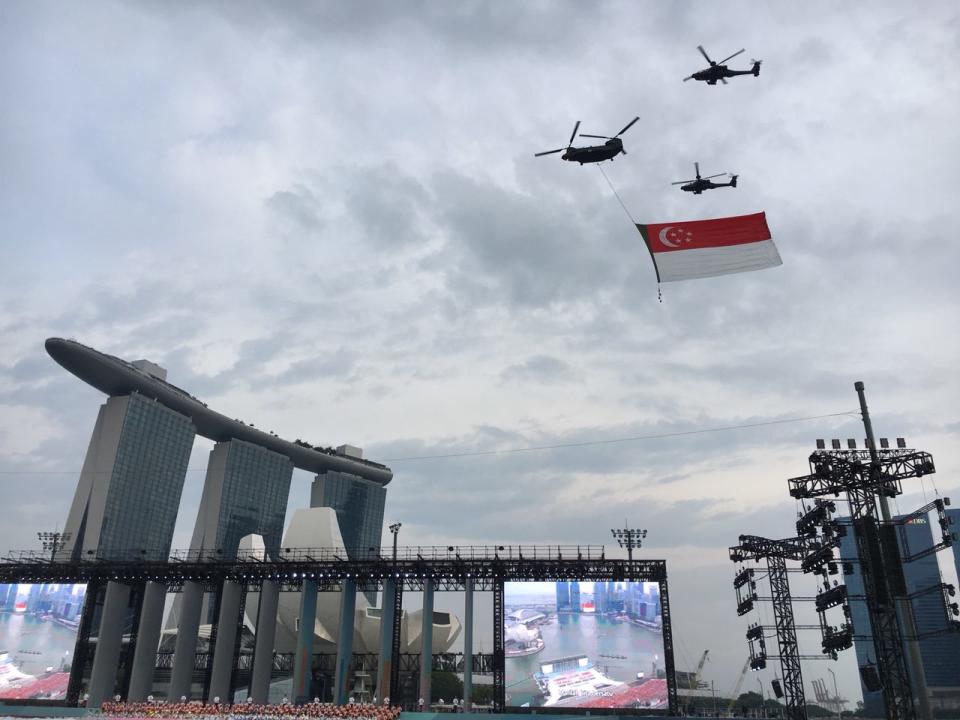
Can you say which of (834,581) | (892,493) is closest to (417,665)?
(834,581)

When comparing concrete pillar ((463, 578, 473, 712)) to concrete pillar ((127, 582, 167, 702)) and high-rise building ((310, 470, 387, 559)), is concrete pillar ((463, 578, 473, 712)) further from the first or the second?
high-rise building ((310, 470, 387, 559))

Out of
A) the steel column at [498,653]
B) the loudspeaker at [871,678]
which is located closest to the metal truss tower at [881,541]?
the loudspeaker at [871,678]

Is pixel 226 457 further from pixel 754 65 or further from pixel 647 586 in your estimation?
pixel 754 65

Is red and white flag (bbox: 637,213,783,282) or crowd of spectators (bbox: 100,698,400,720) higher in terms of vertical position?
red and white flag (bbox: 637,213,783,282)

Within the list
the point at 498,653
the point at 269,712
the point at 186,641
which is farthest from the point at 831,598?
the point at 186,641

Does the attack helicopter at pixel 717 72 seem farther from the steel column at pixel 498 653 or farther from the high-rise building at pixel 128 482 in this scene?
the high-rise building at pixel 128 482

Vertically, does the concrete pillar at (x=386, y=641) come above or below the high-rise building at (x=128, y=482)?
below

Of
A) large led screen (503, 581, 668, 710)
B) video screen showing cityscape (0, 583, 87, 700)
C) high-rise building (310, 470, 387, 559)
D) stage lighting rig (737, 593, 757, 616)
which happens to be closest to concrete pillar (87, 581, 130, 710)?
video screen showing cityscape (0, 583, 87, 700)
